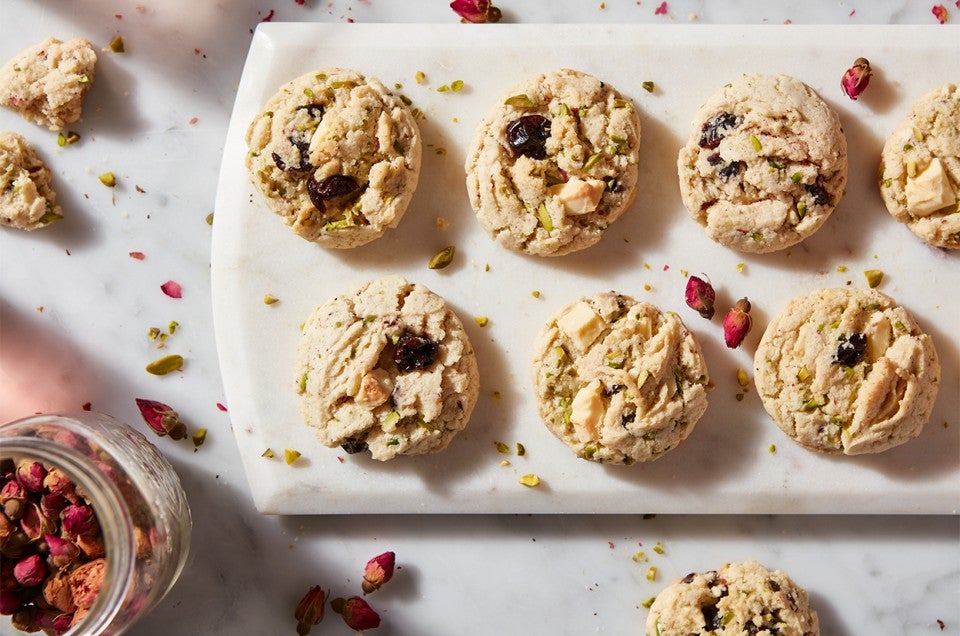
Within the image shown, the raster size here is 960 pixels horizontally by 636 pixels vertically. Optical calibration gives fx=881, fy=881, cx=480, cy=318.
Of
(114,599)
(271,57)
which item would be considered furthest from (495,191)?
(114,599)

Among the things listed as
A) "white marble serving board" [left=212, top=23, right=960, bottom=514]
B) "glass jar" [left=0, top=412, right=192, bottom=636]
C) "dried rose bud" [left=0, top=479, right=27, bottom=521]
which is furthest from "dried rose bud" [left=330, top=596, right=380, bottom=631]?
"dried rose bud" [left=0, top=479, right=27, bottom=521]

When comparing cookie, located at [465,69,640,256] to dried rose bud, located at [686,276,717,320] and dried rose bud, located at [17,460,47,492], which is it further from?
dried rose bud, located at [17,460,47,492]

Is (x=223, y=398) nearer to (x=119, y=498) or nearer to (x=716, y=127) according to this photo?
(x=119, y=498)

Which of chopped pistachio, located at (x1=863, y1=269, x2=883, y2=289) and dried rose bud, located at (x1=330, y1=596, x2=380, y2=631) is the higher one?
chopped pistachio, located at (x1=863, y1=269, x2=883, y2=289)

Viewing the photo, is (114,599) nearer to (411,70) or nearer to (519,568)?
(519,568)

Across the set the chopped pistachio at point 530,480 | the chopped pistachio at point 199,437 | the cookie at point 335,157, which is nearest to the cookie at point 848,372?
the chopped pistachio at point 530,480

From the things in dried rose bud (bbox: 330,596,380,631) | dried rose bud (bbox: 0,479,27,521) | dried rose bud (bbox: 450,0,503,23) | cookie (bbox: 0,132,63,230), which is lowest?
dried rose bud (bbox: 330,596,380,631)

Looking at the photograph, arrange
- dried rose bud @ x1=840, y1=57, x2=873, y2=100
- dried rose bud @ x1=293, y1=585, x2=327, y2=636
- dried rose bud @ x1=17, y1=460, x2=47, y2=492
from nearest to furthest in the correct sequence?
dried rose bud @ x1=17, y1=460, x2=47, y2=492
dried rose bud @ x1=840, y1=57, x2=873, y2=100
dried rose bud @ x1=293, y1=585, x2=327, y2=636
